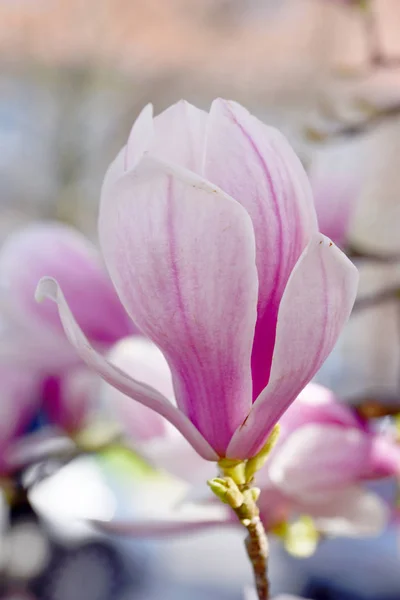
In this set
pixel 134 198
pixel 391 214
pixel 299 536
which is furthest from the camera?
pixel 391 214

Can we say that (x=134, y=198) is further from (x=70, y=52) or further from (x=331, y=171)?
(x=70, y=52)

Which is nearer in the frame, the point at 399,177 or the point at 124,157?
the point at 124,157

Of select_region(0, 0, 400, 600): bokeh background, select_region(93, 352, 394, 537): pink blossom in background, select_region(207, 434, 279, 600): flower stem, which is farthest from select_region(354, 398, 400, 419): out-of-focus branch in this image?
select_region(0, 0, 400, 600): bokeh background

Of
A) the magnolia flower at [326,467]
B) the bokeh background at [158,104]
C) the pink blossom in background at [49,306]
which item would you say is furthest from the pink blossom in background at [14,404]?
the bokeh background at [158,104]

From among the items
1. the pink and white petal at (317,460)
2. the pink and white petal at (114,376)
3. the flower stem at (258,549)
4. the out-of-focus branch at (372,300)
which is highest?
the pink and white petal at (114,376)

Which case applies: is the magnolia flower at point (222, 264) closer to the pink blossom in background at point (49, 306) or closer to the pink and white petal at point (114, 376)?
the pink and white petal at point (114, 376)

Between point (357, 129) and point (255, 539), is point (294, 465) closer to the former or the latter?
point (255, 539)

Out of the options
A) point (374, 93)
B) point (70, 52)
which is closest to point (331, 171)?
point (374, 93)

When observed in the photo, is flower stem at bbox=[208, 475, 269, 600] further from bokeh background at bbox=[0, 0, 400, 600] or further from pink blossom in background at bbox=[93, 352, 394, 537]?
bokeh background at bbox=[0, 0, 400, 600]
